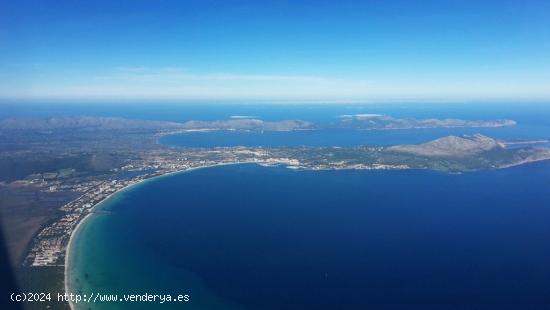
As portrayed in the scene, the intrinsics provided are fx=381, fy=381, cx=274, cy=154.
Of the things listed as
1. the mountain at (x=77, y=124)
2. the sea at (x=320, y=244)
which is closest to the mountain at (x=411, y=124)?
the mountain at (x=77, y=124)

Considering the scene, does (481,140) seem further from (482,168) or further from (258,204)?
(258,204)

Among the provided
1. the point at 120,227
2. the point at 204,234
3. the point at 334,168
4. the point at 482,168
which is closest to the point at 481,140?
the point at 482,168

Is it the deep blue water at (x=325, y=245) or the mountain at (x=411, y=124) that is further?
the mountain at (x=411, y=124)

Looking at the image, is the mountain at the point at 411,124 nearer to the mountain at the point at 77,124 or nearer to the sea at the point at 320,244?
the mountain at the point at 77,124

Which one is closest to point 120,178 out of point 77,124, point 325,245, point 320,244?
point 320,244

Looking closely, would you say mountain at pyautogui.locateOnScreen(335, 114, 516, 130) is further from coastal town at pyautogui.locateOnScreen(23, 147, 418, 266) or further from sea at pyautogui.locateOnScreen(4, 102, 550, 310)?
sea at pyautogui.locateOnScreen(4, 102, 550, 310)
